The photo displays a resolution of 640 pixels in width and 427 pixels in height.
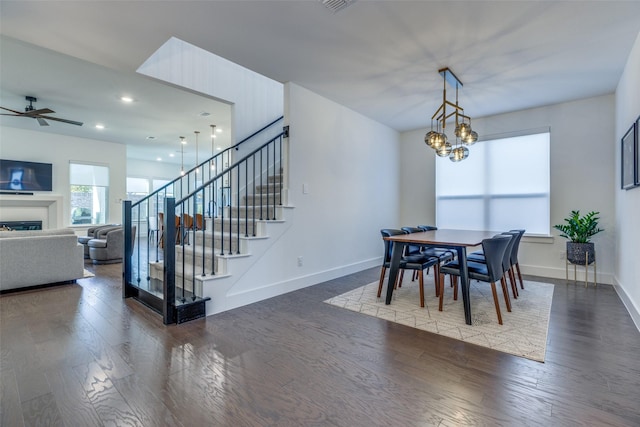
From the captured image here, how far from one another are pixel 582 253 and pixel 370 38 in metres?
3.93

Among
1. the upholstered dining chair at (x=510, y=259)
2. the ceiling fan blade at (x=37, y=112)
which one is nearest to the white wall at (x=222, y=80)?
the ceiling fan blade at (x=37, y=112)

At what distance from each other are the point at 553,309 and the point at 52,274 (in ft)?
20.5

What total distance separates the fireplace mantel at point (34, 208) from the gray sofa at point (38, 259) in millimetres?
3583

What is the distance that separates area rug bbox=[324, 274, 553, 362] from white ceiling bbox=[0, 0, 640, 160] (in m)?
2.66

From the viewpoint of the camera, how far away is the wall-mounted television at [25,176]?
6473 millimetres

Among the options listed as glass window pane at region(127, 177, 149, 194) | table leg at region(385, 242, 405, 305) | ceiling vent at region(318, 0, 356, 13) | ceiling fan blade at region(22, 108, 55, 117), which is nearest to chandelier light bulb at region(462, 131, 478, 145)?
table leg at region(385, 242, 405, 305)

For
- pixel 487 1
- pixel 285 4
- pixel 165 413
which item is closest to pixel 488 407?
pixel 165 413

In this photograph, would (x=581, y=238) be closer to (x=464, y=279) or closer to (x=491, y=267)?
(x=491, y=267)

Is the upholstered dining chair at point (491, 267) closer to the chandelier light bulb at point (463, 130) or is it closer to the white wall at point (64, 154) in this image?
the chandelier light bulb at point (463, 130)

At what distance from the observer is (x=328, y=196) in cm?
442

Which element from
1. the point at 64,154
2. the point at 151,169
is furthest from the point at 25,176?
the point at 151,169

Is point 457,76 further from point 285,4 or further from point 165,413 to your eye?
point 165,413

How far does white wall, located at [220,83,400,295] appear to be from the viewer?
3812 mm

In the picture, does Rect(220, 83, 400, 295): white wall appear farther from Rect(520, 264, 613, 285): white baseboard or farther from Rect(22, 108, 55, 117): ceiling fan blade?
Rect(22, 108, 55, 117): ceiling fan blade
